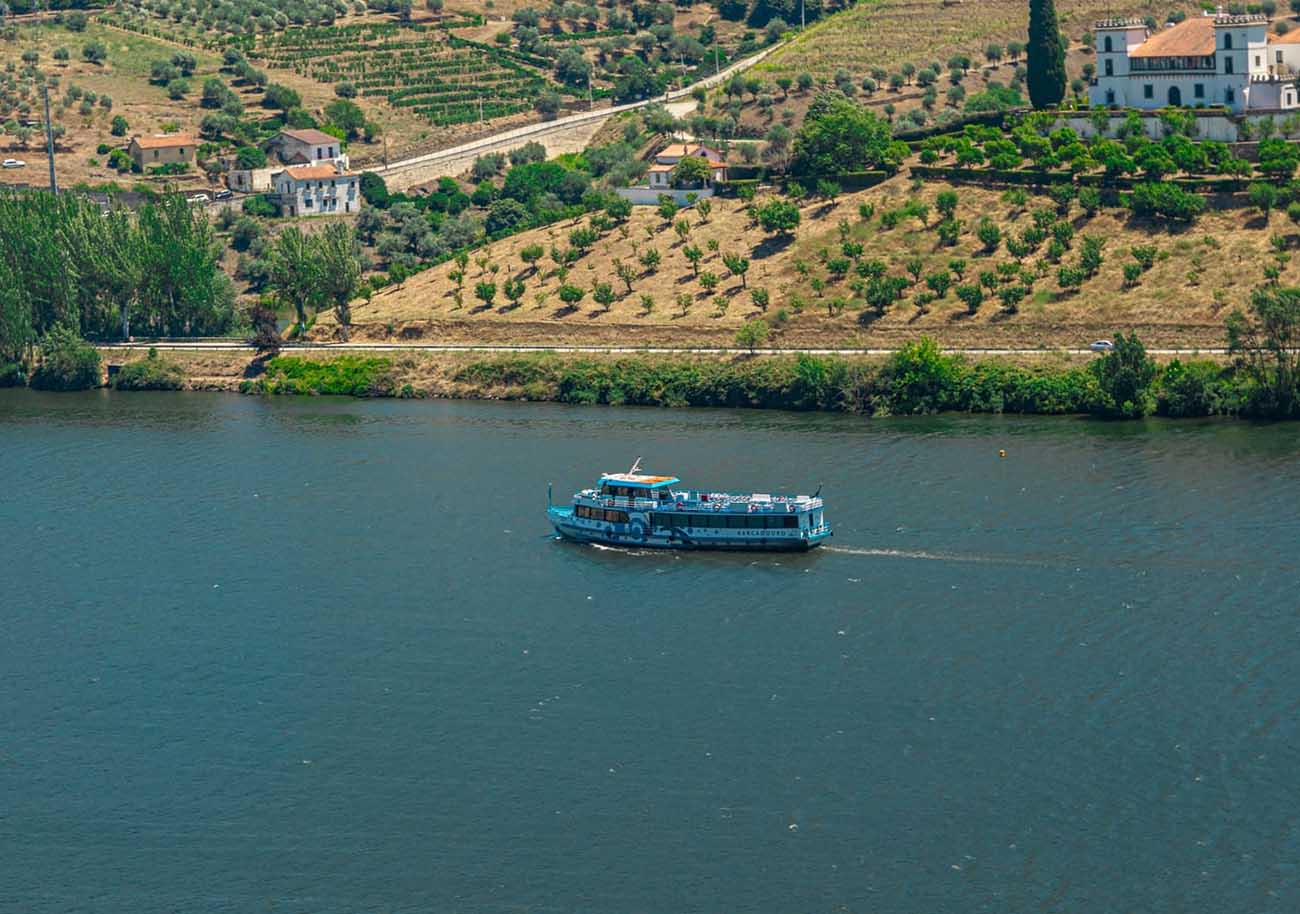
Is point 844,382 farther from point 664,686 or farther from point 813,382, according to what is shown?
point 664,686

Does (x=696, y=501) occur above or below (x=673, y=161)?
below

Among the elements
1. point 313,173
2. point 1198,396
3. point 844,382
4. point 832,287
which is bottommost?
point 1198,396

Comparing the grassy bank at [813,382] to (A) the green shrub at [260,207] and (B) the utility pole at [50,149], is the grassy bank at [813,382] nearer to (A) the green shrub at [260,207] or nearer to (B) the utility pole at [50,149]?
(A) the green shrub at [260,207]

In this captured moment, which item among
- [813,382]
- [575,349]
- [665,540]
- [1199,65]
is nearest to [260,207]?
[575,349]

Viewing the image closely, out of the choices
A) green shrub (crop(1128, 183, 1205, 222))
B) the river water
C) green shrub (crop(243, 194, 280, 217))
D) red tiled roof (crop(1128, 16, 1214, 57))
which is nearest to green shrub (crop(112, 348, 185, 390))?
the river water

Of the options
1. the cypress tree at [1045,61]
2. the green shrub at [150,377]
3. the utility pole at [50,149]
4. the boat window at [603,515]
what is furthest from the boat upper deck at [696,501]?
the utility pole at [50,149]

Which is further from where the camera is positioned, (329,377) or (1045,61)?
(1045,61)
